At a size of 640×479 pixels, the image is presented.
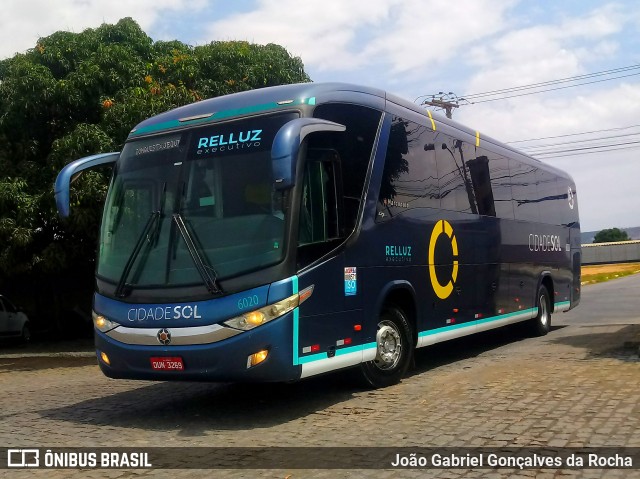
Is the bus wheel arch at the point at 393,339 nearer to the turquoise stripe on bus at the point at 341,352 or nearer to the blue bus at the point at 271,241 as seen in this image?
the blue bus at the point at 271,241

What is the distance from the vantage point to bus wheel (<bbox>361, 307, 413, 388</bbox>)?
9.04 meters

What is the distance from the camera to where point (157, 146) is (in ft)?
27.7

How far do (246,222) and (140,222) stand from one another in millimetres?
1319

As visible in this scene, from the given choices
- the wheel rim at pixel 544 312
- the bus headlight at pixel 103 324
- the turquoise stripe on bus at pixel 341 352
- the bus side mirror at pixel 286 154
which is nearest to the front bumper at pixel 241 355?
the turquoise stripe on bus at pixel 341 352

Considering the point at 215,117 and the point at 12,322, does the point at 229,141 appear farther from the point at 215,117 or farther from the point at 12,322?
the point at 12,322

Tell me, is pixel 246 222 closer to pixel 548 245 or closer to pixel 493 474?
pixel 493 474

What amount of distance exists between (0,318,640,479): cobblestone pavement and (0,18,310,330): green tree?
5054 mm

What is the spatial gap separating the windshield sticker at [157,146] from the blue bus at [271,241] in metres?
0.02

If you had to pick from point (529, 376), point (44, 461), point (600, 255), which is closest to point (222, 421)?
point (44, 461)

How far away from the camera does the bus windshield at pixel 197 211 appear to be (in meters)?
7.48

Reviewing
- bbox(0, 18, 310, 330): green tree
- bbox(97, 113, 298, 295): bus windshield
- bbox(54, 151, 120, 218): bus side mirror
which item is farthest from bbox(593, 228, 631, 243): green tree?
bbox(97, 113, 298, 295): bus windshield

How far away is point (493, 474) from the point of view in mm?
5504

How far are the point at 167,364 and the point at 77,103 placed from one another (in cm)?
1054

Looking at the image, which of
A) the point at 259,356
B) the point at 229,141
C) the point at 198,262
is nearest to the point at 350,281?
the point at 259,356
